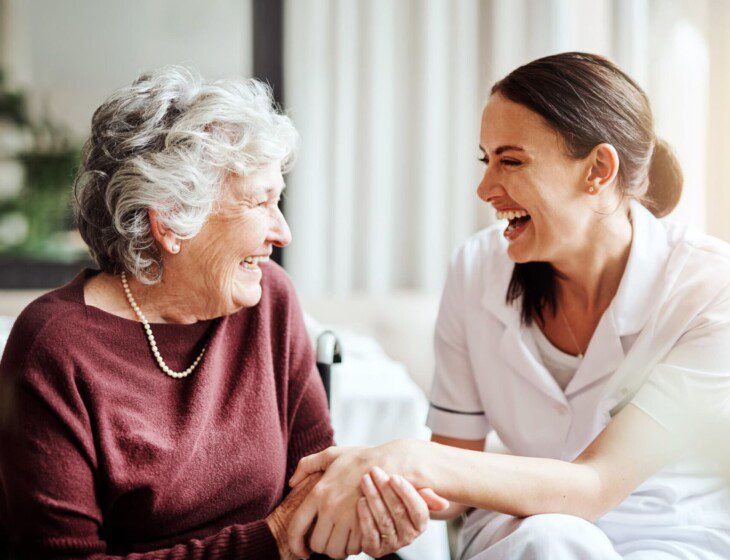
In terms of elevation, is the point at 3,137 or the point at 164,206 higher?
the point at 164,206

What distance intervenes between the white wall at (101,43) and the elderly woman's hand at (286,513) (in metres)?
2.51

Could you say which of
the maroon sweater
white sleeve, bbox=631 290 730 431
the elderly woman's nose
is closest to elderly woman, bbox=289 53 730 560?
white sleeve, bbox=631 290 730 431

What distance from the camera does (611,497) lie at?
1.21 meters

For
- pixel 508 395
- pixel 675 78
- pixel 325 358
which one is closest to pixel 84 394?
pixel 325 358

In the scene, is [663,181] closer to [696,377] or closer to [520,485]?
[696,377]

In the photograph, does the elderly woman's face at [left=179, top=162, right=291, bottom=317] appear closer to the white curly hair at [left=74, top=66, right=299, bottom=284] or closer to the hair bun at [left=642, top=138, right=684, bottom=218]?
the white curly hair at [left=74, top=66, right=299, bottom=284]

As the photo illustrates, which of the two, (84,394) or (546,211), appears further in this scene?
(546,211)

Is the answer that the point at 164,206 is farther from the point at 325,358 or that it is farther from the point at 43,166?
the point at 43,166

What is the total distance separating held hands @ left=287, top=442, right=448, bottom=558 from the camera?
116 cm

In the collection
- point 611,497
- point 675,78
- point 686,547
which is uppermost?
point 675,78

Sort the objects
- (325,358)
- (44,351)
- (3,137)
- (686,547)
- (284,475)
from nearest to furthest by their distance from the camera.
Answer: (44,351)
(686,547)
(284,475)
(325,358)
(3,137)

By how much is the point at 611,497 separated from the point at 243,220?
2.41 ft

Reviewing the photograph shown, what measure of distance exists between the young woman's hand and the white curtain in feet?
7.52

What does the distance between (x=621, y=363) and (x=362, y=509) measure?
0.51m
